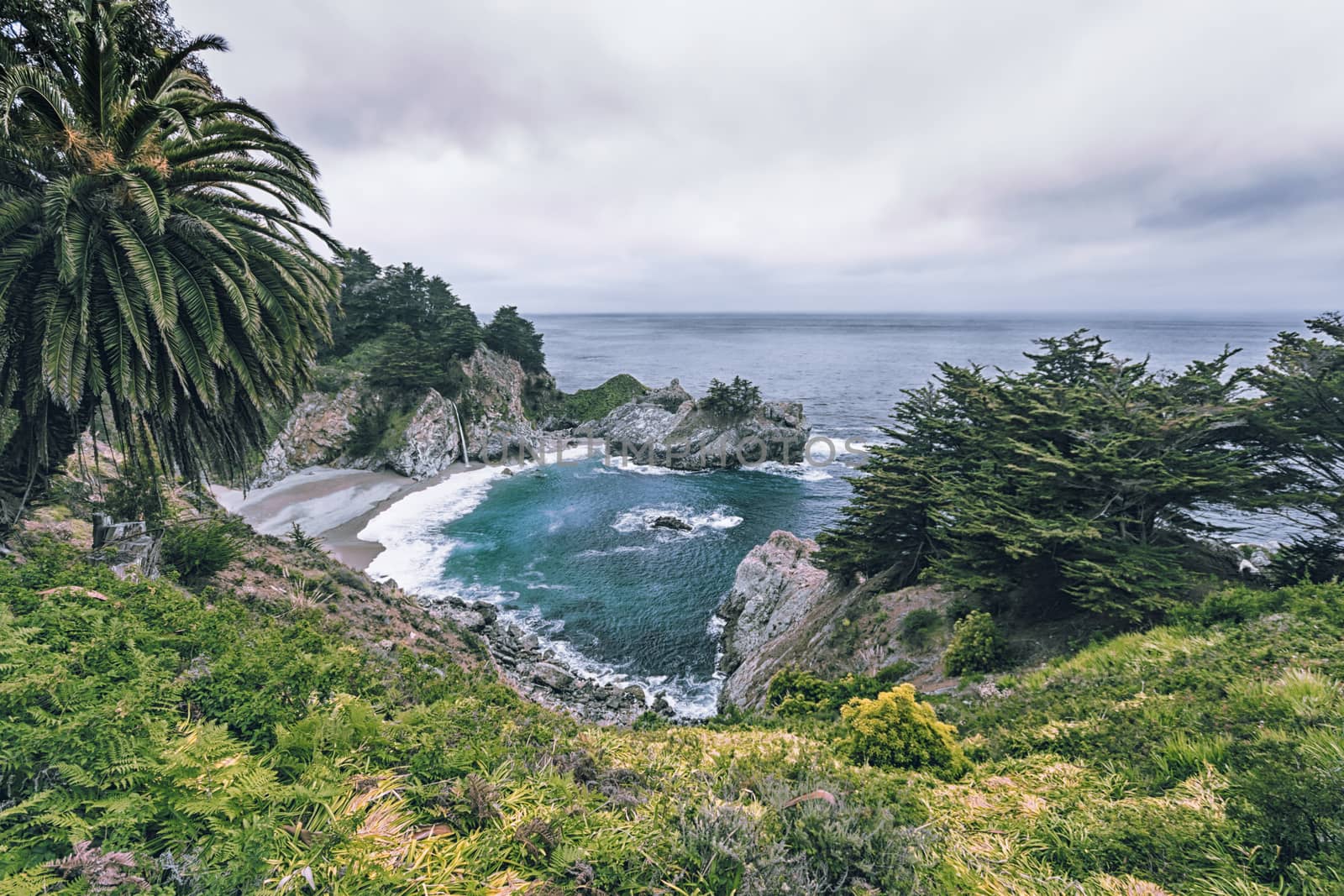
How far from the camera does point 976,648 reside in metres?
14.2

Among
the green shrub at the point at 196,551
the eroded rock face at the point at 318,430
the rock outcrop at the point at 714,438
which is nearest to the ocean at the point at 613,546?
the rock outcrop at the point at 714,438

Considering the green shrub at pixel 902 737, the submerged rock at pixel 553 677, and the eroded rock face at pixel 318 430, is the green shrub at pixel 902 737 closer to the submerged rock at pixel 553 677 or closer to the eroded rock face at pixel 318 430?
the submerged rock at pixel 553 677

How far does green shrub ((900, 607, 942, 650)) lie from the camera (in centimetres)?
1652

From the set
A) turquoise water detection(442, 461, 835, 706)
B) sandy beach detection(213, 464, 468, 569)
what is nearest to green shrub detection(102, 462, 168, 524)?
turquoise water detection(442, 461, 835, 706)

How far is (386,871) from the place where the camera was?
3.03 metres

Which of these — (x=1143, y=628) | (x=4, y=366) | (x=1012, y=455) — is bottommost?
(x=1143, y=628)

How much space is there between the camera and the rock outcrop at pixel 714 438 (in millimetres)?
57906

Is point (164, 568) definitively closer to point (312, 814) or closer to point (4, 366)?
point (4, 366)

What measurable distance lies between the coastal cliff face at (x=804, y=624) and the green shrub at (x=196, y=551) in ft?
49.8

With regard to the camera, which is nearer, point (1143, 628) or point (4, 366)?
point (4, 366)

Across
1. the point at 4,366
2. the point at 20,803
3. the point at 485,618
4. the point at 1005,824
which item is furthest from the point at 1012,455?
the point at 485,618

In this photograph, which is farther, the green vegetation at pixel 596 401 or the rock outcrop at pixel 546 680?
the green vegetation at pixel 596 401

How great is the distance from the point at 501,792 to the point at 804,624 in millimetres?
20520

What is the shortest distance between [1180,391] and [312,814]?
974 inches
